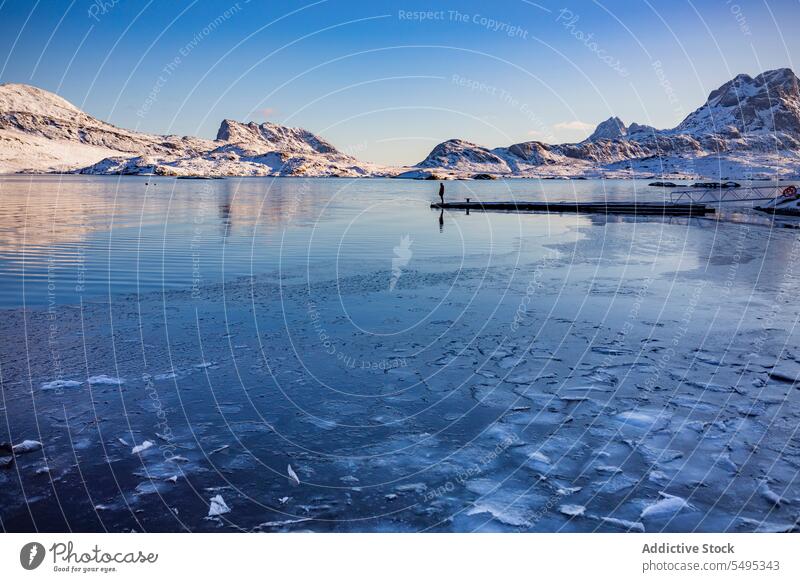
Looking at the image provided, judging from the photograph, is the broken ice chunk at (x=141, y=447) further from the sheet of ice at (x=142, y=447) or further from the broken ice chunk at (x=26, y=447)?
the broken ice chunk at (x=26, y=447)

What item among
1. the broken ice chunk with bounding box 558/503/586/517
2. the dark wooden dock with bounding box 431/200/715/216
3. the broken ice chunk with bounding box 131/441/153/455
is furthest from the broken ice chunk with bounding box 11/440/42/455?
the dark wooden dock with bounding box 431/200/715/216

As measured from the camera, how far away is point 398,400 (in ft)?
32.1

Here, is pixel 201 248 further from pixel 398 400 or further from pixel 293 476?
pixel 293 476

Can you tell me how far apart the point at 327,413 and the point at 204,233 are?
3060 cm

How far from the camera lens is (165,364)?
1130cm

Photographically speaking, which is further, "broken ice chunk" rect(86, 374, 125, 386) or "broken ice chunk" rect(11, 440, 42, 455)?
"broken ice chunk" rect(86, 374, 125, 386)

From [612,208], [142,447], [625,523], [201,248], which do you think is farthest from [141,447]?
[612,208]

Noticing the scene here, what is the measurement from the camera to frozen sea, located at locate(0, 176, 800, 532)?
6637mm

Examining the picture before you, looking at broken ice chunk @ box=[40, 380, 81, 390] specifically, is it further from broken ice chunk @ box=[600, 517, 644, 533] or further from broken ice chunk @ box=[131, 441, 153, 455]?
broken ice chunk @ box=[600, 517, 644, 533]

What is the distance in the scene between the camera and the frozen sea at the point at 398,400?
6.64 metres

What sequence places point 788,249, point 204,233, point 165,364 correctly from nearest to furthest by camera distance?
point 165,364
point 788,249
point 204,233
